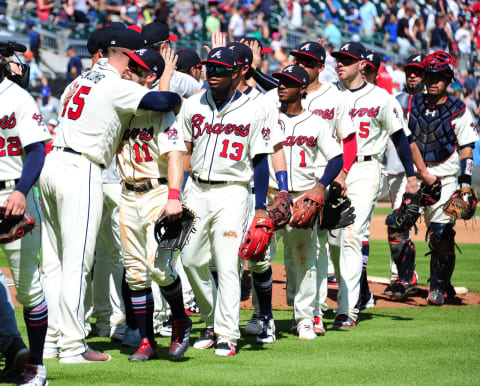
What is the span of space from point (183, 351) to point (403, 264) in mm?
3981

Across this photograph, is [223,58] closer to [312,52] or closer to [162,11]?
[312,52]

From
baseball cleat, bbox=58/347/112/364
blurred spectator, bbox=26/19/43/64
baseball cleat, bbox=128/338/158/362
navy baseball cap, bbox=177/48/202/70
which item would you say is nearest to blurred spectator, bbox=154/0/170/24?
blurred spectator, bbox=26/19/43/64

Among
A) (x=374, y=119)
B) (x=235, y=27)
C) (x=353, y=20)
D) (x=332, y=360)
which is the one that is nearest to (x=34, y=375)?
(x=332, y=360)

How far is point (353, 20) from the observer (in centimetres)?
2625

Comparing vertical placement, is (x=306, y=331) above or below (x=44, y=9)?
below

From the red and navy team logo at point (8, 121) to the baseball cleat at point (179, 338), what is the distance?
1939 millimetres

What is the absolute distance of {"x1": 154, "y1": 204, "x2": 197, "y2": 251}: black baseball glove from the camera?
5371mm

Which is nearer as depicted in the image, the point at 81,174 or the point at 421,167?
the point at 81,174

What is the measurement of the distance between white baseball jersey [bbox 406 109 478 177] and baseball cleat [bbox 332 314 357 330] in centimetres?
233

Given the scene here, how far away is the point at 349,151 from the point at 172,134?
224 cm

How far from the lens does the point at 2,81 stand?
471 centimetres

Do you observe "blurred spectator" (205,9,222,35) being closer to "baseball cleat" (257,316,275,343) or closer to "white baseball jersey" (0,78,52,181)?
"baseball cleat" (257,316,275,343)

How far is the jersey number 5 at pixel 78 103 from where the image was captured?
5.41m

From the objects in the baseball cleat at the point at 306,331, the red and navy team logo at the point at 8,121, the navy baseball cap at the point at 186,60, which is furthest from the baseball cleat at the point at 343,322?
the red and navy team logo at the point at 8,121
